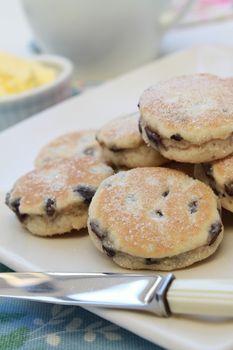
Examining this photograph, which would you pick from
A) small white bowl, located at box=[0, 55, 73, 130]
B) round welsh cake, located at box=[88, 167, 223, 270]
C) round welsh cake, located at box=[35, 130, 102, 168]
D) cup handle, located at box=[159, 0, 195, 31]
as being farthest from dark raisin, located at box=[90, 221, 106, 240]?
cup handle, located at box=[159, 0, 195, 31]

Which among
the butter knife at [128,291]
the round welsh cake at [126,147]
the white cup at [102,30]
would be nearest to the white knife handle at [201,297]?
the butter knife at [128,291]

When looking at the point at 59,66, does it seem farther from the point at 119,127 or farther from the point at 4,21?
the point at 4,21

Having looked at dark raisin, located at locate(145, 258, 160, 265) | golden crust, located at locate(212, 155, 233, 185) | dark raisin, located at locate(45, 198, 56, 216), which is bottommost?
dark raisin, located at locate(145, 258, 160, 265)

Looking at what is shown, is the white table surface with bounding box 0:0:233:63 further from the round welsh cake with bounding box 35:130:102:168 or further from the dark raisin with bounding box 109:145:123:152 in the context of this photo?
the dark raisin with bounding box 109:145:123:152

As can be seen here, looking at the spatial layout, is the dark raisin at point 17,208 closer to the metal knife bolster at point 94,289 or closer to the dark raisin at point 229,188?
the metal knife bolster at point 94,289

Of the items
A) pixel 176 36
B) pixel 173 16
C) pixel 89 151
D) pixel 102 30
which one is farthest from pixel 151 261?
pixel 176 36

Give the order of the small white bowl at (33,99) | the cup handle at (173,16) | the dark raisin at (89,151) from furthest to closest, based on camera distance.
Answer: the cup handle at (173,16) → the small white bowl at (33,99) → the dark raisin at (89,151)
